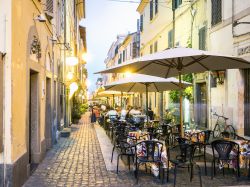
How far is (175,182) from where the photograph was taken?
346 inches

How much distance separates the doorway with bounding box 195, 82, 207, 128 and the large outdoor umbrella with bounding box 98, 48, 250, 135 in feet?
23.4

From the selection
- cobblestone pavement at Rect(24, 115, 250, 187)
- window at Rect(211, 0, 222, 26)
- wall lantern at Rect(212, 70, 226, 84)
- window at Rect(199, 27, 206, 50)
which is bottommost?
cobblestone pavement at Rect(24, 115, 250, 187)

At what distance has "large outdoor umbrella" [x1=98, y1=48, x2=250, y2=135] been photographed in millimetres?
9203

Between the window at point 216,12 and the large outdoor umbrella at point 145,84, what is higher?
the window at point 216,12

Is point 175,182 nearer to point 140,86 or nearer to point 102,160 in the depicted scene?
point 102,160

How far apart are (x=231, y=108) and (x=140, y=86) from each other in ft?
12.5

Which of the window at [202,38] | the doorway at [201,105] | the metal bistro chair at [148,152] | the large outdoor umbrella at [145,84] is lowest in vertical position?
the metal bistro chair at [148,152]

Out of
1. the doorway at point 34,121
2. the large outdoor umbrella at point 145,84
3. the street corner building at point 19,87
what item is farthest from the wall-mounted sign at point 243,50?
the doorway at point 34,121

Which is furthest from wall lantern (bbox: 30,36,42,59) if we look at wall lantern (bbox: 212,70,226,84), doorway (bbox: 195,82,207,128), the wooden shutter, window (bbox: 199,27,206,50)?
doorway (bbox: 195,82,207,128)

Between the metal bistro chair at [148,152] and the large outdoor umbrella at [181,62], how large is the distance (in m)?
1.78

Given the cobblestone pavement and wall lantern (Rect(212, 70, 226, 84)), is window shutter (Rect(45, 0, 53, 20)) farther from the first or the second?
wall lantern (Rect(212, 70, 226, 84))

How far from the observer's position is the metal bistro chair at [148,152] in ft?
29.7

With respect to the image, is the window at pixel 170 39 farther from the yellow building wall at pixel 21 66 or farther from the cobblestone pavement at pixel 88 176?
the yellow building wall at pixel 21 66

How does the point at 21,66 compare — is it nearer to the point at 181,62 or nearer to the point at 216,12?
the point at 181,62
